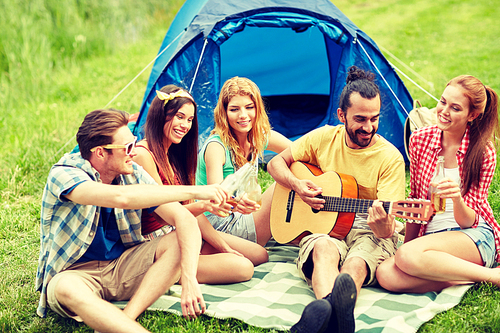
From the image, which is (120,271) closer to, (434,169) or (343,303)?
(343,303)

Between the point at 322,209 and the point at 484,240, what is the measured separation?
0.86 m

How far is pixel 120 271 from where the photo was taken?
236 centimetres

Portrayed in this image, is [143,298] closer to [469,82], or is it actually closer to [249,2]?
[469,82]

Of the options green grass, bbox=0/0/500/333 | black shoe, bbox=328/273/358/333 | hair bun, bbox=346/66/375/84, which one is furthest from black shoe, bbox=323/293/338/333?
hair bun, bbox=346/66/375/84

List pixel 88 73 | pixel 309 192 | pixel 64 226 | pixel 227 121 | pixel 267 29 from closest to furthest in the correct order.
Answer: pixel 64 226
pixel 309 192
pixel 227 121
pixel 267 29
pixel 88 73

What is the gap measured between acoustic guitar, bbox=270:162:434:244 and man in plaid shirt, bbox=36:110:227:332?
732 millimetres

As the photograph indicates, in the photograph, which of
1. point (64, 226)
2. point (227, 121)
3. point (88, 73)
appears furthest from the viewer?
point (88, 73)

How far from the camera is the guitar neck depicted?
2.54m

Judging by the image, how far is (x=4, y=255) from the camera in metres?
3.08

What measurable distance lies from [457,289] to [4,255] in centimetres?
272

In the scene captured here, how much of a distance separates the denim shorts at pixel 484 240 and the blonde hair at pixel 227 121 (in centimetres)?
132

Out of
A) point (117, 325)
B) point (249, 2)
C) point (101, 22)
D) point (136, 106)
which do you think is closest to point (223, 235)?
point (117, 325)

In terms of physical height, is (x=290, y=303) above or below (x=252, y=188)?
below

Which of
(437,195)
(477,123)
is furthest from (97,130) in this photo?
(477,123)
